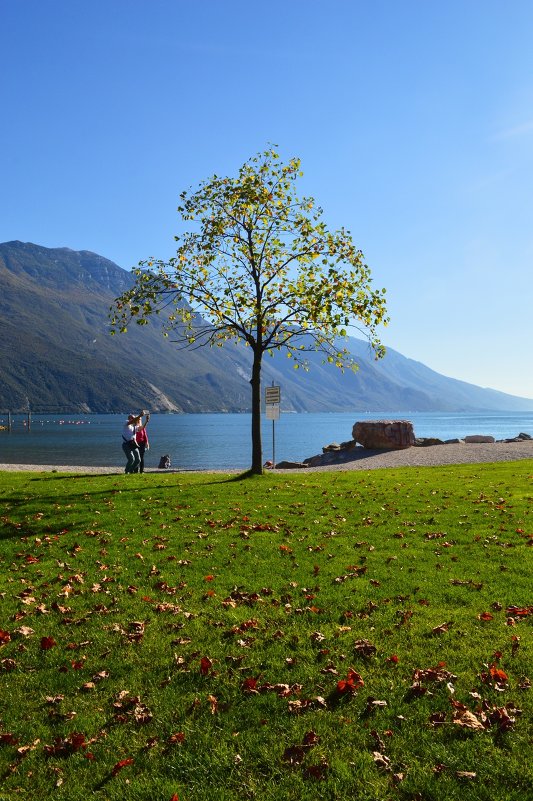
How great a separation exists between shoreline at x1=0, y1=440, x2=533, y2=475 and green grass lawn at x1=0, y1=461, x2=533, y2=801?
702 inches

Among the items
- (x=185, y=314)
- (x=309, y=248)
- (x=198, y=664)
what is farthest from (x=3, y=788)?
(x=309, y=248)

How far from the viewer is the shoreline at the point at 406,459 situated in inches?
1244

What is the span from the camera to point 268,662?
6.81 m

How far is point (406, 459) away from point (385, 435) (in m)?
6.71

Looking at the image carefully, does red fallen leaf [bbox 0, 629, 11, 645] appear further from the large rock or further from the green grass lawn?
the large rock

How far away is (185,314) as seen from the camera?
81.3 feet

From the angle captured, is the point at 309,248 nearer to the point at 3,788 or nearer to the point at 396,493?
the point at 396,493

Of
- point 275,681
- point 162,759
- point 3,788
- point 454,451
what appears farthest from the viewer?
point 454,451

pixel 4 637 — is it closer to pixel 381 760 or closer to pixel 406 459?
pixel 381 760

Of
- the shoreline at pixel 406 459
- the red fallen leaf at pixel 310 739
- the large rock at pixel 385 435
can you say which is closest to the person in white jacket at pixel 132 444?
the shoreline at pixel 406 459

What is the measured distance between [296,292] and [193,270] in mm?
4924

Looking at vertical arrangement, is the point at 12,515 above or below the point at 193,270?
below

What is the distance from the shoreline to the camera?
104ft

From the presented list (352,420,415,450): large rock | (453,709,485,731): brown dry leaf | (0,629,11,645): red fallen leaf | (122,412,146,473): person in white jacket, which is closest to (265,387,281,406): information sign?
(122,412,146,473): person in white jacket
